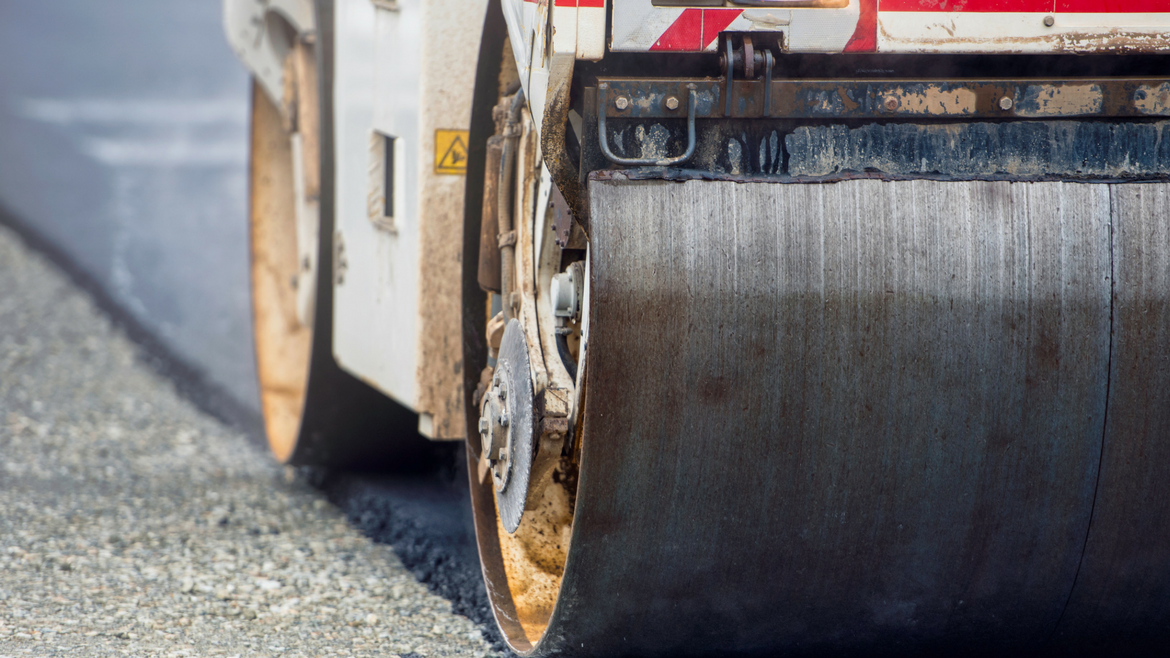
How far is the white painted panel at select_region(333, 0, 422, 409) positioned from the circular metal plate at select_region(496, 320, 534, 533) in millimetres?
766

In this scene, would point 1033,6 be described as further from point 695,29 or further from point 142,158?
point 142,158

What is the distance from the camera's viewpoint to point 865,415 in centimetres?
199

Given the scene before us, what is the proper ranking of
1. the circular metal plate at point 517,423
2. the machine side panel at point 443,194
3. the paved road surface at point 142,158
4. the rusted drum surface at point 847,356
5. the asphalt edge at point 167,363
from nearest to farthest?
the rusted drum surface at point 847,356, the circular metal plate at point 517,423, the machine side panel at point 443,194, the asphalt edge at point 167,363, the paved road surface at point 142,158

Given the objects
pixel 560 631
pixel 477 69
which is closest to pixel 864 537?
pixel 560 631

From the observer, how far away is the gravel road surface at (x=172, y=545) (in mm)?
2871

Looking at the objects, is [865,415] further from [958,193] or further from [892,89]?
[892,89]

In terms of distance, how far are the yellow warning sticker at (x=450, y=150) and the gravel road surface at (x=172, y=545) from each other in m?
1.03

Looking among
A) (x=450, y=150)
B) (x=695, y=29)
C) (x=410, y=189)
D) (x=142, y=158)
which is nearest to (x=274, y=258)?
(x=410, y=189)

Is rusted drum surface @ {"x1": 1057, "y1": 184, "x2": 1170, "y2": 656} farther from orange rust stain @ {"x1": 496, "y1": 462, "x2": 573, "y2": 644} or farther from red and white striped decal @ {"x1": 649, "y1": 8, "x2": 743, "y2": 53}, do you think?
orange rust stain @ {"x1": 496, "y1": 462, "x2": 573, "y2": 644}

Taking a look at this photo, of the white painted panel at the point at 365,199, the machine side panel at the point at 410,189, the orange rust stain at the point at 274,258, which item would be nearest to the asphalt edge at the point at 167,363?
the orange rust stain at the point at 274,258

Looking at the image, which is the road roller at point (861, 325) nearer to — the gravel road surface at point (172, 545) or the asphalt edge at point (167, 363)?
the gravel road surface at point (172, 545)

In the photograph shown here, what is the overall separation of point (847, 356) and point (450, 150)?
4.62 ft

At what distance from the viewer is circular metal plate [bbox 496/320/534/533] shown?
7.63 feet

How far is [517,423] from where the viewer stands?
2371 mm
